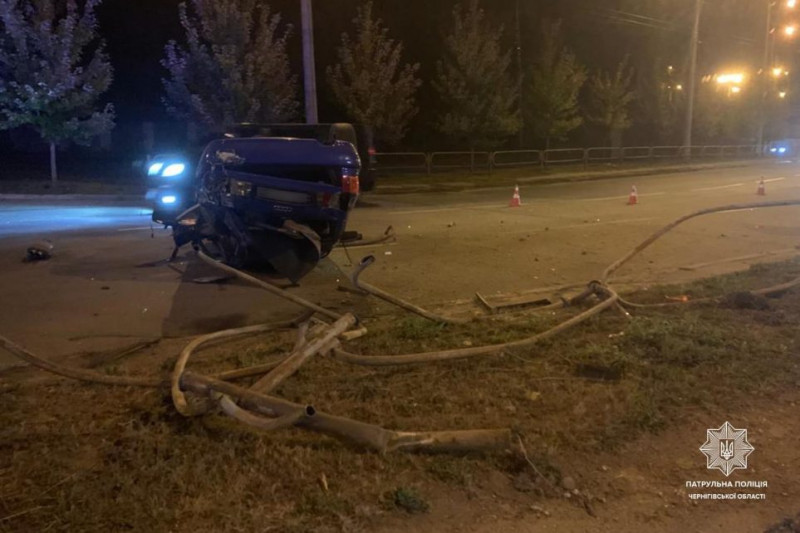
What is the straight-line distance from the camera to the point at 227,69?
73.9ft

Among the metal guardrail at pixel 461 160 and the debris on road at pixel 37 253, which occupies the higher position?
the metal guardrail at pixel 461 160

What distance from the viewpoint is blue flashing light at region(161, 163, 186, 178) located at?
1176 centimetres

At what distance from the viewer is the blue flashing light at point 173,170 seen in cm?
1176

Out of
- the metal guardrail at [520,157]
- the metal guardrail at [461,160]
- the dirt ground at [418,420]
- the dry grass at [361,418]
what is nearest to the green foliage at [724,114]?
the metal guardrail at [520,157]

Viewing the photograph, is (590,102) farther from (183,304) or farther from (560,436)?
(560,436)

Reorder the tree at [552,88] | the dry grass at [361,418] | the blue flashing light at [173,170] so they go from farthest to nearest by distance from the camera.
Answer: the tree at [552,88]
the blue flashing light at [173,170]
the dry grass at [361,418]

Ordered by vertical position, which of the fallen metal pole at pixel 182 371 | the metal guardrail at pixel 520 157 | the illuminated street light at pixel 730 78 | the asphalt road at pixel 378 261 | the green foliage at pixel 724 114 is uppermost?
the illuminated street light at pixel 730 78

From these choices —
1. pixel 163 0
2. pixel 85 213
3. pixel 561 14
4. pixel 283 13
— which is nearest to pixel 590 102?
pixel 561 14

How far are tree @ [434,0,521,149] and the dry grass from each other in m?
24.4

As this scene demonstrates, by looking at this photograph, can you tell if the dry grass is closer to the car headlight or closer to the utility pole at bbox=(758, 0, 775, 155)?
the car headlight

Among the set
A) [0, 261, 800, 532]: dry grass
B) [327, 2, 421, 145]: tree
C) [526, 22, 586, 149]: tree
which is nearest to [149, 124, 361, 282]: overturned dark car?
[0, 261, 800, 532]: dry grass

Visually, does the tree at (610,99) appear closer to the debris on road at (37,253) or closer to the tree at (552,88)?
the tree at (552,88)

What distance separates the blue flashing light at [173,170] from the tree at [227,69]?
1059 centimetres

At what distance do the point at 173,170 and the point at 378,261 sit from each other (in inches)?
148
